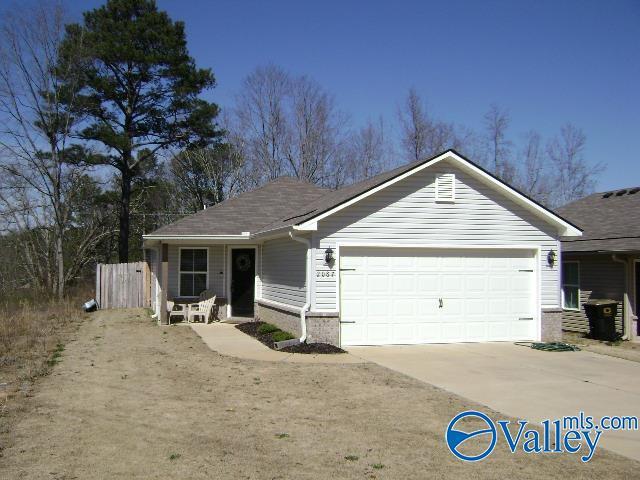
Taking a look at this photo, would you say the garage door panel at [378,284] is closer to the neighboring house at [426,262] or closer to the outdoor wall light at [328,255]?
the neighboring house at [426,262]

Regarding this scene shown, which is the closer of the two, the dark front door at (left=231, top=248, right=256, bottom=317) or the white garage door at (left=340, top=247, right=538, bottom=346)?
the white garage door at (left=340, top=247, right=538, bottom=346)

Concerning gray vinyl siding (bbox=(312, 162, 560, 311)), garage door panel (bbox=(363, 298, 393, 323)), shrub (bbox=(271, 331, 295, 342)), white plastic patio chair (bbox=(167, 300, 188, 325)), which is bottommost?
shrub (bbox=(271, 331, 295, 342))

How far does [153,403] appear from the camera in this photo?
818cm

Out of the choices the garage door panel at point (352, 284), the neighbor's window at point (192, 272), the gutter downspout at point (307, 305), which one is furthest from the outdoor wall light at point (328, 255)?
the neighbor's window at point (192, 272)

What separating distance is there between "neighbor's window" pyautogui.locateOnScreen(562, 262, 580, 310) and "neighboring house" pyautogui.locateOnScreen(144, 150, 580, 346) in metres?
3.71

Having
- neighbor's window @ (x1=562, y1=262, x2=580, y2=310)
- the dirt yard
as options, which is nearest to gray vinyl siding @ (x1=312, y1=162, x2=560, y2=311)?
the dirt yard

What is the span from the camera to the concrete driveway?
795 cm

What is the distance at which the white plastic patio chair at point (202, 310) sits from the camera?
1863 cm

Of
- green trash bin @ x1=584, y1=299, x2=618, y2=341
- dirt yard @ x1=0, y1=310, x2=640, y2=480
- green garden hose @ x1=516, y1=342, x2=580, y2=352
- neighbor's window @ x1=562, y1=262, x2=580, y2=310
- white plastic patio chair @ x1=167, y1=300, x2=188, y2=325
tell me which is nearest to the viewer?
dirt yard @ x1=0, y1=310, x2=640, y2=480

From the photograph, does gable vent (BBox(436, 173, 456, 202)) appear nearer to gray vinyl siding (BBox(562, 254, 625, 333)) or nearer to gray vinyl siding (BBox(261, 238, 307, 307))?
gray vinyl siding (BBox(261, 238, 307, 307))

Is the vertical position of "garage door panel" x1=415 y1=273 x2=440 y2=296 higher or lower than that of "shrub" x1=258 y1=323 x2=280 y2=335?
higher

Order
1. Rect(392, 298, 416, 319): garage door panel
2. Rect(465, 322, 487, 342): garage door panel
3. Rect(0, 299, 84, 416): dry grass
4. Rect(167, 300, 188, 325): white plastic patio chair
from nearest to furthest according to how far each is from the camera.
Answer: Rect(0, 299, 84, 416): dry grass, Rect(392, 298, 416, 319): garage door panel, Rect(465, 322, 487, 342): garage door panel, Rect(167, 300, 188, 325): white plastic patio chair

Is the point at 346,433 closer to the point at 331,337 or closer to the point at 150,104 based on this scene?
the point at 331,337

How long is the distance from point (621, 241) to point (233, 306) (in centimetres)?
1118
